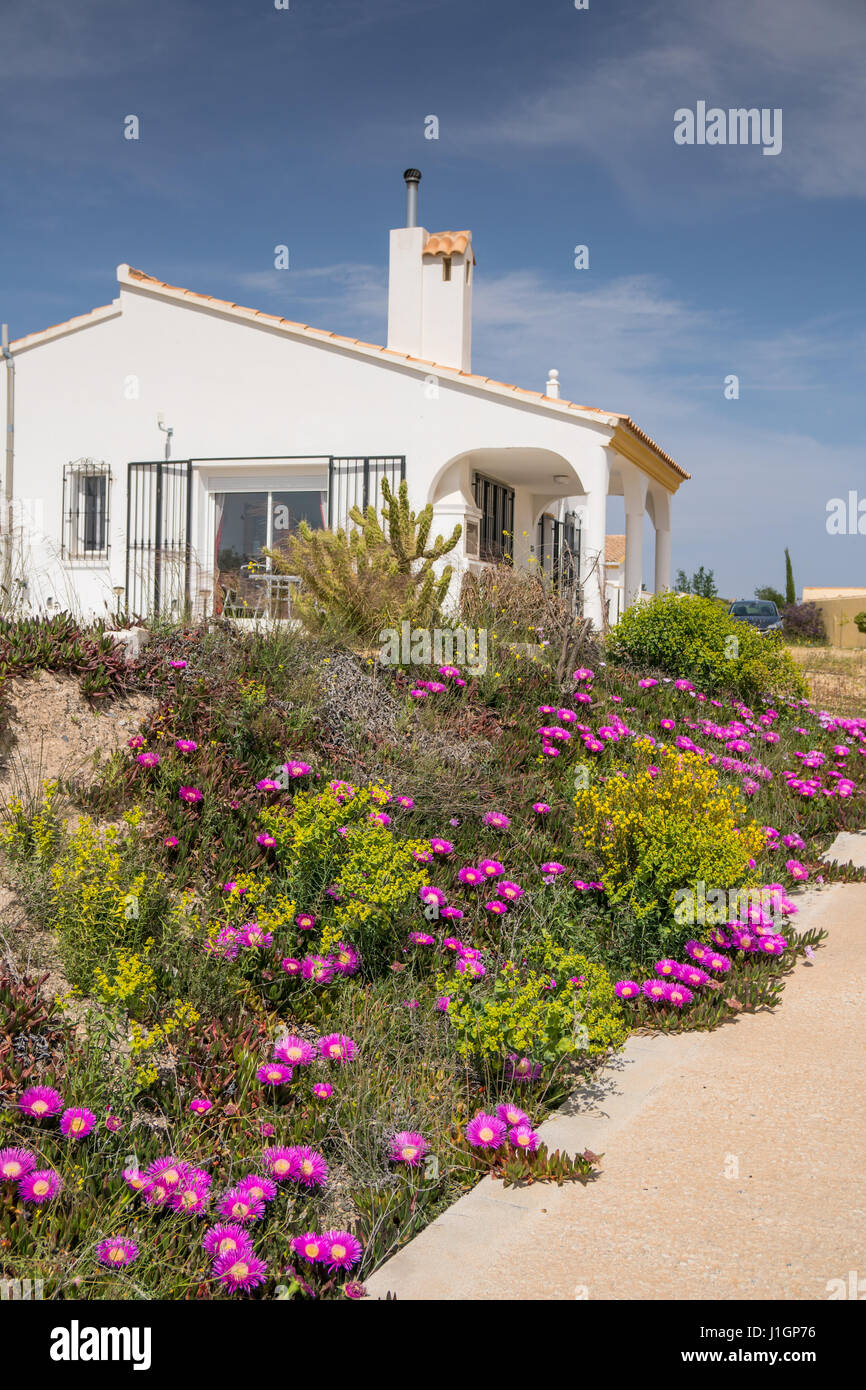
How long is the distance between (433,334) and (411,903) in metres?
11.4

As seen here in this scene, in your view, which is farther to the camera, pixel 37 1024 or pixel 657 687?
pixel 657 687

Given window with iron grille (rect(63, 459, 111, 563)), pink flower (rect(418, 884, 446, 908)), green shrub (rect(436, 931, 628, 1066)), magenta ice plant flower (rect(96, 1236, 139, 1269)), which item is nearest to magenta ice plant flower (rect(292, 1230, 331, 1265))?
magenta ice plant flower (rect(96, 1236, 139, 1269))

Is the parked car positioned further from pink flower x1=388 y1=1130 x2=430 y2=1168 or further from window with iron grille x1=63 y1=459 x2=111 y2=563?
pink flower x1=388 y1=1130 x2=430 y2=1168

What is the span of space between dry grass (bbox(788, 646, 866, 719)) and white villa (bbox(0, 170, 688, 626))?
347 cm

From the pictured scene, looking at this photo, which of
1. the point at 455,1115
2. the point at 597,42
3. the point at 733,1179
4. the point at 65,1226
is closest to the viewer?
the point at 65,1226

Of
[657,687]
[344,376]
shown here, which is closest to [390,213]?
[344,376]

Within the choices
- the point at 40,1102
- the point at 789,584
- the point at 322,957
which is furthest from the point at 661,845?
the point at 789,584

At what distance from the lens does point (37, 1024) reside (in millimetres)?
3414

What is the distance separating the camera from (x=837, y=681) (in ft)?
52.0

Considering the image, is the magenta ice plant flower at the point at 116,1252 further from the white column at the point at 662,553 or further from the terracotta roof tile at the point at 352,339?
the white column at the point at 662,553

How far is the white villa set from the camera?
12.4 m

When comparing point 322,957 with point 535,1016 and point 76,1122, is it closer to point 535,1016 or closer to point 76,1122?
point 535,1016

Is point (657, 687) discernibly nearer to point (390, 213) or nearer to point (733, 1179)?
point (733, 1179)
